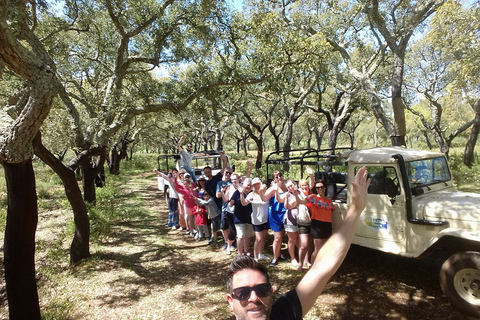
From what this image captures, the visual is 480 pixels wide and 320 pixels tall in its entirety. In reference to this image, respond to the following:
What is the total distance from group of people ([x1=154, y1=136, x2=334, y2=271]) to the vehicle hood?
129cm

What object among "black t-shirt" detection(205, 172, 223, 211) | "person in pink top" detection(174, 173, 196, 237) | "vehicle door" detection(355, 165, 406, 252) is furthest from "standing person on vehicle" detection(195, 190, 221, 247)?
"vehicle door" detection(355, 165, 406, 252)

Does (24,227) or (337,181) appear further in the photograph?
(337,181)

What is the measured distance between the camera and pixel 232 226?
20.9 feet

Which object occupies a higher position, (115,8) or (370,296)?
(115,8)

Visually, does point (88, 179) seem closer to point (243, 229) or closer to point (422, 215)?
point (243, 229)

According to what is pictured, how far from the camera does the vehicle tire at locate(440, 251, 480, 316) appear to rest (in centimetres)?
355

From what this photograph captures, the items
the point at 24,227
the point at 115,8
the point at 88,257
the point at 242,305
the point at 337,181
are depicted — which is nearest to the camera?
the point at 242,305

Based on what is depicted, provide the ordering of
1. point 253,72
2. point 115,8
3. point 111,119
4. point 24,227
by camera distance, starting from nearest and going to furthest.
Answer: point 24,227
point 111,119
point 115,8
point 253,72

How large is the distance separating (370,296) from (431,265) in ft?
4.96

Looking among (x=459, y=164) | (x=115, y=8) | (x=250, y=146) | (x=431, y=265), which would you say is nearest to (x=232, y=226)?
(x=431, y=265)

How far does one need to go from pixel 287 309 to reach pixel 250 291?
25 centimetres

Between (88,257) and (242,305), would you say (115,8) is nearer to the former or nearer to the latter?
(88,257)

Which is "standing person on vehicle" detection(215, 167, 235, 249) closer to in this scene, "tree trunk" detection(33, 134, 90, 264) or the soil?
the soil

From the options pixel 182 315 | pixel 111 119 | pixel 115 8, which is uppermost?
pixel 115 8
